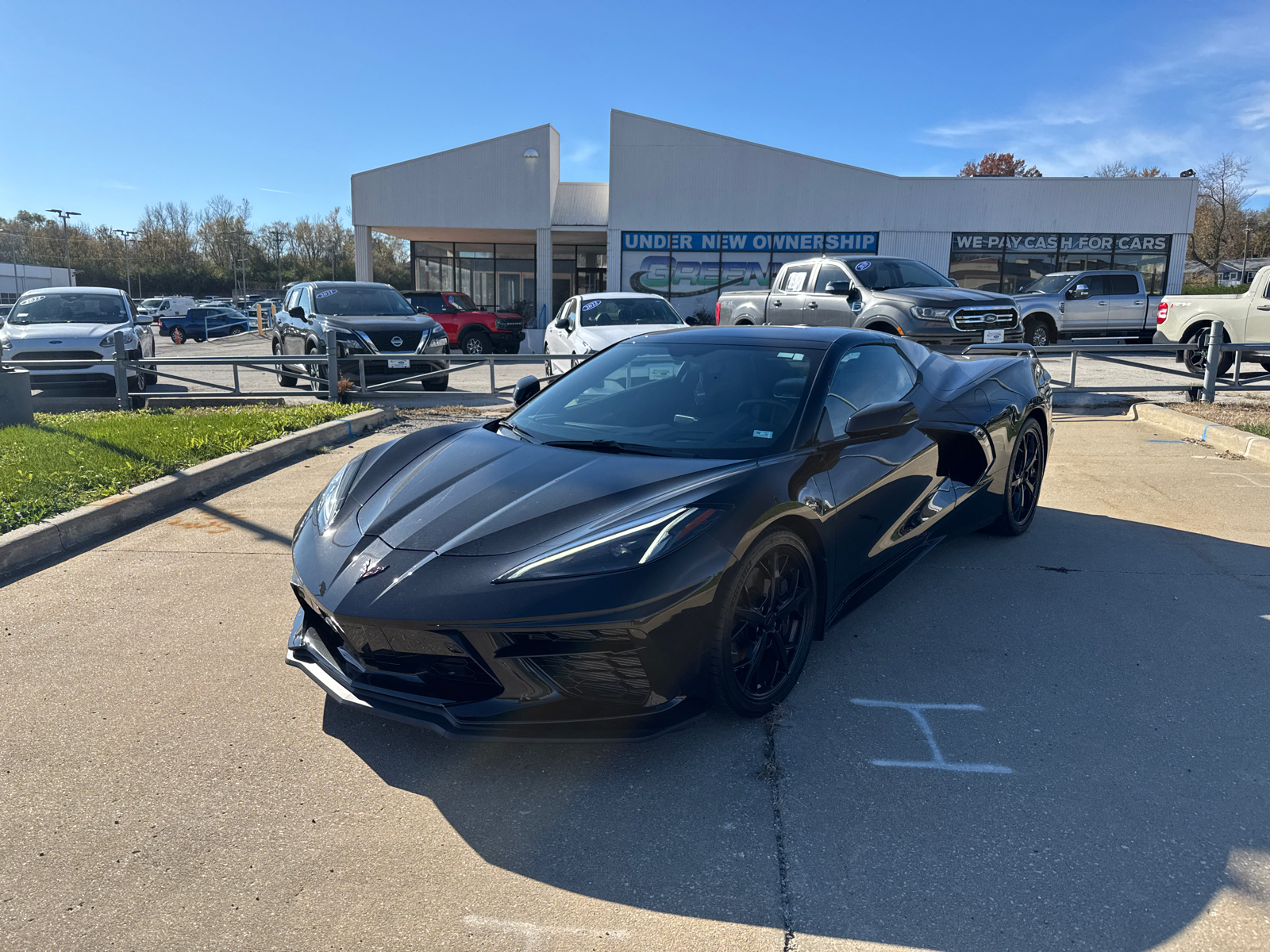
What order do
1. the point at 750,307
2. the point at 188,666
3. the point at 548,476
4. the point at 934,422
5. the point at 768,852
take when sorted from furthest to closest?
1. the point at 750,307
2. the point at 934,422
3. the point at 188,666
4. the point at 548,476
5. the point at 768,852

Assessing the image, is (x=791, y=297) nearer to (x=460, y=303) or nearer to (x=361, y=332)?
(x=361, y=332)

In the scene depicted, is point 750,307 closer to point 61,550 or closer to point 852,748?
point 61,550

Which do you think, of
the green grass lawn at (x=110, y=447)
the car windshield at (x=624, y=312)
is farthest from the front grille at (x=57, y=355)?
the car windshield at (x=624, y=312)

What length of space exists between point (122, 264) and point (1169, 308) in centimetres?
9028

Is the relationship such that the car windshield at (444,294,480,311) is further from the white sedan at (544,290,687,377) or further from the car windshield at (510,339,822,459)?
the car windshield at (510,339,822,459)

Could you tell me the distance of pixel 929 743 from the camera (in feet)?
10.3

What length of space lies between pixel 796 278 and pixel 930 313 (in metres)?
2.76

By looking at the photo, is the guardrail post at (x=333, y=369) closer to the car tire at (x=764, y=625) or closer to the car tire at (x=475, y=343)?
the car tire at (x=764, y=625)

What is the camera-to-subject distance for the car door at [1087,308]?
19609 millimetres

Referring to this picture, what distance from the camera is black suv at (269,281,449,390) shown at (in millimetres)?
12445

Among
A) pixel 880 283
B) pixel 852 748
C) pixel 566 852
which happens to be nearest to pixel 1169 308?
pixel 880 283

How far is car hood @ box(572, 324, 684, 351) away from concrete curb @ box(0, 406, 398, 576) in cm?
456

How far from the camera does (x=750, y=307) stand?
48.8 feet

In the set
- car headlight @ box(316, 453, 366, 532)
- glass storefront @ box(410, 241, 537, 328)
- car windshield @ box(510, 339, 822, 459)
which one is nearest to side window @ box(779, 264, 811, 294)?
car windshield @ box(510, 339, 822, 459)
